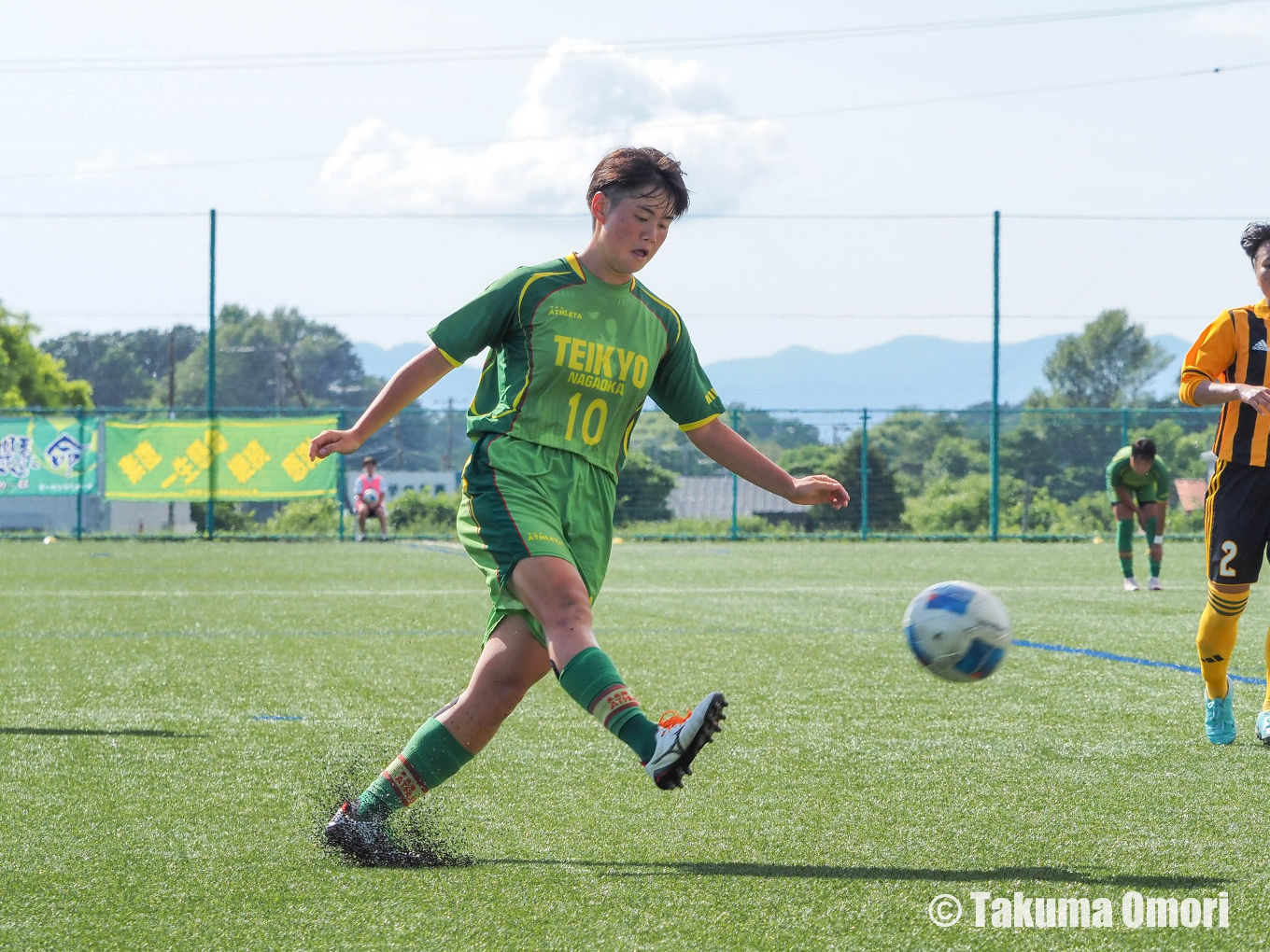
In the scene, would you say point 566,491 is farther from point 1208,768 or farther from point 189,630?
point 189,630

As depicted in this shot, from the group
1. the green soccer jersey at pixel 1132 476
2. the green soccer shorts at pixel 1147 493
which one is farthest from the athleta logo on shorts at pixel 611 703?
the green soccer shorts at pixel 1147 493

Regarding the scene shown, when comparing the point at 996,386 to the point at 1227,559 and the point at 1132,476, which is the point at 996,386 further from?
the point at 1227,559

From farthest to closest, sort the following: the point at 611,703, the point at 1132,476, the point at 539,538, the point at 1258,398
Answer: the point at 1132,476 < the point at 1258,398 < the point at 539,538 < the point at 611,703

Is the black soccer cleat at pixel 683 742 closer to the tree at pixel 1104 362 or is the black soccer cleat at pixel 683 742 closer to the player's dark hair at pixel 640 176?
the player's dark hair at pixel 640 176

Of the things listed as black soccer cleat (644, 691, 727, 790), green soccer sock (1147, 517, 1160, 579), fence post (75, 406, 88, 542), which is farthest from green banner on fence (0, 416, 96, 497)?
black soccer cleat (644, 691, 727, 790)

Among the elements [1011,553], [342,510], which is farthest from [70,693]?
[342,510]

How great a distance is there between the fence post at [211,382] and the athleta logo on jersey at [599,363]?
21533 mm

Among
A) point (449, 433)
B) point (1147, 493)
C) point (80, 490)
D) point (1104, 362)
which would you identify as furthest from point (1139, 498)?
point (1104, 362)

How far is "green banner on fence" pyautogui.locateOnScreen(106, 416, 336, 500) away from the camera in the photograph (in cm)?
2409

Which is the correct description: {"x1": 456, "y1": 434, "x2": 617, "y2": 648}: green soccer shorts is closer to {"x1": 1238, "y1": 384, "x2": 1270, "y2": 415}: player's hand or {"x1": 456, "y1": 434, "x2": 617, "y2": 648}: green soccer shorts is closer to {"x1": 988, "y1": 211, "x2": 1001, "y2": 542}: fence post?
{"x1": 1238, "y1": 384, "x2": 1270, "y2": 415}: player's hand

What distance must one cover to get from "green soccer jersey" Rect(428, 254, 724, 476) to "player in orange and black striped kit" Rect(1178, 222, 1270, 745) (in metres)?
2.61

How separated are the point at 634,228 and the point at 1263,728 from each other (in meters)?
3.34

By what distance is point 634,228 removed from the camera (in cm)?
360

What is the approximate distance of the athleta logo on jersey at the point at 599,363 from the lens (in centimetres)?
358
